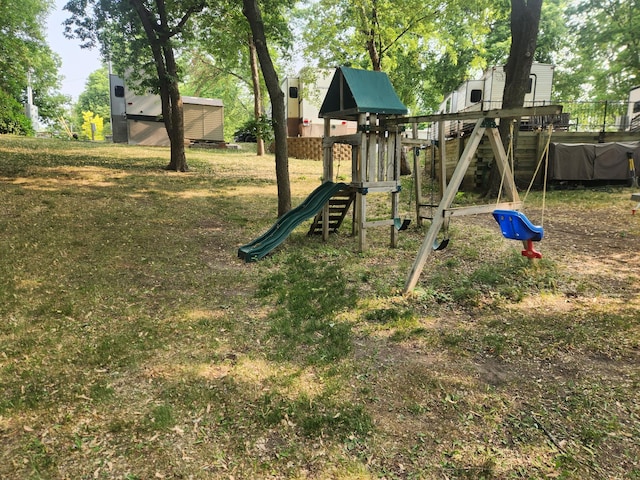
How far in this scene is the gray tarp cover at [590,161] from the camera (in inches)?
540

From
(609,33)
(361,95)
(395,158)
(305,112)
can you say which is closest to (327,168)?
(395,158)

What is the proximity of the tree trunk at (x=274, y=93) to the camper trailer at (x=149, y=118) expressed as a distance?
17.0m

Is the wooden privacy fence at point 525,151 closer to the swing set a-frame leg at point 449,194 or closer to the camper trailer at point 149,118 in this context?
the swing set a-frame leg at point 449,194

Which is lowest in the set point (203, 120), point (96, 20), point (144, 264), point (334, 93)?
point (144, 264)

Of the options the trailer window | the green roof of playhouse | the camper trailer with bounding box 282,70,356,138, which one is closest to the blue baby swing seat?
the green roof of playhouse

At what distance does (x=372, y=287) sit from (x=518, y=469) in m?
3.18

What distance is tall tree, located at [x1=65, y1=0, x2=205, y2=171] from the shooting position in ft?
47.4

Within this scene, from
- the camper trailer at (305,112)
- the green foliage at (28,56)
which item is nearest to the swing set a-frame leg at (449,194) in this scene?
the camper trailer at (305,112)

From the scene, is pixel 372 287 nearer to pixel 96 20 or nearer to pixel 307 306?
pixel 307 306

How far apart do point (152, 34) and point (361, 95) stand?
36.1ft

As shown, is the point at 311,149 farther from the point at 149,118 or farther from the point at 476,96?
the point at 149,118

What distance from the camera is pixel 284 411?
3053mm

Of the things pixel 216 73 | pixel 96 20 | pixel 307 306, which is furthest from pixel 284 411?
pixel 216 73

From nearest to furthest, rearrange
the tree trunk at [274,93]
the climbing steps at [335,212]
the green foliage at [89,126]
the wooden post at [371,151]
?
the wooden post at [371,151], the climbing steps at [335,212], the tree trunk at [274,93], the green foliage at [89,126]
